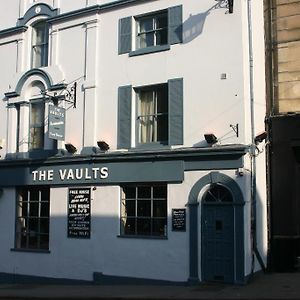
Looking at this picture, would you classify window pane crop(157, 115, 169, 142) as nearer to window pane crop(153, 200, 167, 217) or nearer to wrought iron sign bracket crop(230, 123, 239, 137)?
window pane crop(153, 200, 167, 217)

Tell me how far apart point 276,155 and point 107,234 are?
533 cm

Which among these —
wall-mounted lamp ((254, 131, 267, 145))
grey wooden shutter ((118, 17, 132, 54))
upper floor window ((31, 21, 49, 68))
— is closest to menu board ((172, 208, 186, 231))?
wall-mounted lamp ((254, 131, 267, 145))

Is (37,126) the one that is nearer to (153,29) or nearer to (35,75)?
(35,75)

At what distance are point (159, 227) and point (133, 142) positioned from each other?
101 inches

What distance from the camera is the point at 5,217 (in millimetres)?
17203

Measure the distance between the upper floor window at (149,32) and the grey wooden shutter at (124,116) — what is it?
1171mm

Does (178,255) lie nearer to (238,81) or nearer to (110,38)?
(238,81)

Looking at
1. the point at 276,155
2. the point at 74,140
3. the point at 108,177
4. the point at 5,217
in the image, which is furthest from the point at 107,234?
the point at 276,155

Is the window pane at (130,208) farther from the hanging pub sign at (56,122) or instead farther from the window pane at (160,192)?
the hanging pub sign at (56,122)

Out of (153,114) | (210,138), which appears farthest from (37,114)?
(210,138)

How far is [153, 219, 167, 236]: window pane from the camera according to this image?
46.8 feet

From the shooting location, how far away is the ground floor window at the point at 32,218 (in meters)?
16.5

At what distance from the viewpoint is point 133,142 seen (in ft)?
49.2

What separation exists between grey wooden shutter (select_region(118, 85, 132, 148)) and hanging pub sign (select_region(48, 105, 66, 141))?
6.30 feet
